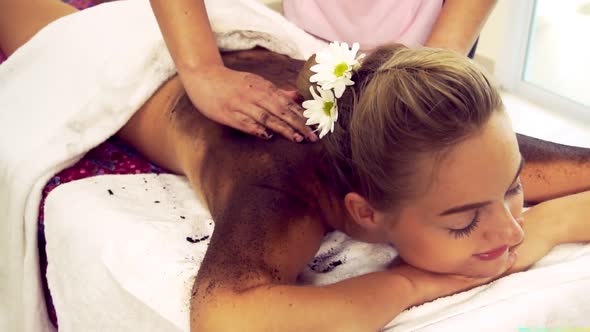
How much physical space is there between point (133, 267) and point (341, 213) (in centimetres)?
33

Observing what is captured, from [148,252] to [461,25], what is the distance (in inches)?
31.6

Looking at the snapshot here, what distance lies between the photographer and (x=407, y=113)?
747mm

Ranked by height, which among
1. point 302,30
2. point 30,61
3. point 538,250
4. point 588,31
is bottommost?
point 588,31

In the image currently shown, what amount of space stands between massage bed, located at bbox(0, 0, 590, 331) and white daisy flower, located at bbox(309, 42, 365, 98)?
0.29 m

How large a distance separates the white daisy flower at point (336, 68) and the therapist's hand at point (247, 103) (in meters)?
0.13

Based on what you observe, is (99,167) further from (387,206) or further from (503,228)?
(503,228)

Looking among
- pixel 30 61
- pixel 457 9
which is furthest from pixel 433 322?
pixel 30 61

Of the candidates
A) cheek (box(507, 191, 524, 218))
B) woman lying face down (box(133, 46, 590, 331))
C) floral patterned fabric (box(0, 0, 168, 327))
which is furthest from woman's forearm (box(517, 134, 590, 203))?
floral patterned fabric (box(0, 0, 168, 327))

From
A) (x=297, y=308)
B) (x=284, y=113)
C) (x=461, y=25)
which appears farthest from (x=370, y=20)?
(x=297, y=308)

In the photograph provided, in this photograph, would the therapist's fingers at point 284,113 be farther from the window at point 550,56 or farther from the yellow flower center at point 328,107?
the window at point 550,56

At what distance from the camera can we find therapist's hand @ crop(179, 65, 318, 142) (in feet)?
3.24

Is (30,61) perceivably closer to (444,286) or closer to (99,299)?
(99,299)

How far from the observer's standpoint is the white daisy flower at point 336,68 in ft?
2.73

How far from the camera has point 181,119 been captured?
1.19m
